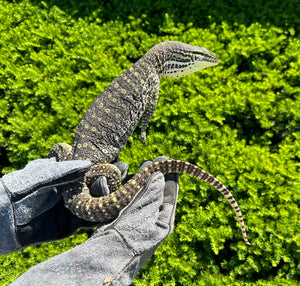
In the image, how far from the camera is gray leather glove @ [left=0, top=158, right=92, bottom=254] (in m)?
2.03

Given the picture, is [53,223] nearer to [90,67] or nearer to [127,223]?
[127,223]

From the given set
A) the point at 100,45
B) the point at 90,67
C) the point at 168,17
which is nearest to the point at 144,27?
the point at 168,17

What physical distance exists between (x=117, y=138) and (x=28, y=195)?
871 mm

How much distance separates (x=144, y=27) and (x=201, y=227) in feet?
11.2

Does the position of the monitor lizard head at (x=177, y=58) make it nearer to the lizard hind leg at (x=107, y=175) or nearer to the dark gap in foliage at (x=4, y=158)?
the lizard hind leg at (x=107, y=175)

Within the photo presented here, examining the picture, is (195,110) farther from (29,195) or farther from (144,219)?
(29,195)

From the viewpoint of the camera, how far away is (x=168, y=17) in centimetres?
488

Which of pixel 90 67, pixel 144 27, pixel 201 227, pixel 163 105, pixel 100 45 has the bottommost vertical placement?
pixel 201 227

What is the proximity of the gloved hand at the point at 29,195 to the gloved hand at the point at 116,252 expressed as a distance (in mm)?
406

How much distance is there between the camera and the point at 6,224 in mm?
2072

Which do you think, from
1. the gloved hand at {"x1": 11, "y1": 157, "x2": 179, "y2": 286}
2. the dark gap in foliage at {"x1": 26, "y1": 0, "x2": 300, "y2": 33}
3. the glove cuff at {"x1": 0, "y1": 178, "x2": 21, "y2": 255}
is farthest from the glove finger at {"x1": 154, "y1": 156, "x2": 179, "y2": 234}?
the dark gap in foliage at {"x1": 26, "y1": 0, "x2": 300, "y2": 33}

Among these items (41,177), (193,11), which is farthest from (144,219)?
(193,11)

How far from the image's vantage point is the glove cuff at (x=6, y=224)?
2.00 metres

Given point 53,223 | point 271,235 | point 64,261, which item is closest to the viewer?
point 64,261
